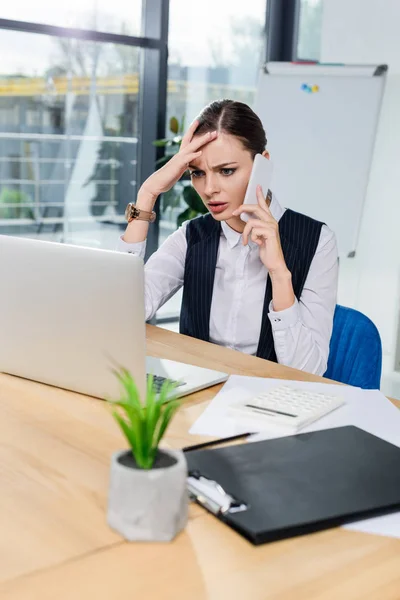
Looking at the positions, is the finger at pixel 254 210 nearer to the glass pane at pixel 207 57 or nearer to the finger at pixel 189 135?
the finger at pixel 189 135

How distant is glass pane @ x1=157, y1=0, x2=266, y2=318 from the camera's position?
457cm

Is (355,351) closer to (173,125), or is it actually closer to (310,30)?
(173,125)

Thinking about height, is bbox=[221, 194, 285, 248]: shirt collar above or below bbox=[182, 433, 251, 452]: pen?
above

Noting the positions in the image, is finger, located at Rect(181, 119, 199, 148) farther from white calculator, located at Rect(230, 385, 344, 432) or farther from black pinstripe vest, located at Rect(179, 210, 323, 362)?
white calculator, located at Rect(230, 385, 344, 432)

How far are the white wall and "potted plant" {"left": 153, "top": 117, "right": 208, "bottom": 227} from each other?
Result: 2.80 ft

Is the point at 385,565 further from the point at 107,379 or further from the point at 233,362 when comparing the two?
the point at 233,362

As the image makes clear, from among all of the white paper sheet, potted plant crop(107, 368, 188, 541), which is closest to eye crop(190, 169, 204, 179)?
the white paper sheet

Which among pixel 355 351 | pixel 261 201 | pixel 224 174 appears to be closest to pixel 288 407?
pixel 355 351

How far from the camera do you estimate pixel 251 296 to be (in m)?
2.04

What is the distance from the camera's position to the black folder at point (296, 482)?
0.93 m

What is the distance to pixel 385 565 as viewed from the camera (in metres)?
0.87

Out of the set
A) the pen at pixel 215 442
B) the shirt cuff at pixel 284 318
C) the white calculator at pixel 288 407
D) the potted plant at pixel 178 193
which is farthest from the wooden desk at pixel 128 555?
the potted plant at pixel 178 193

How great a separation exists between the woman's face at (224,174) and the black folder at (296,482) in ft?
3.01

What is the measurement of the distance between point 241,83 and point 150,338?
337 centimetres
